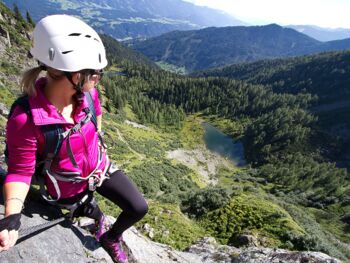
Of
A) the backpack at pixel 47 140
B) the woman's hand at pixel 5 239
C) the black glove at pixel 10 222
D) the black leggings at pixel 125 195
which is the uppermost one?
the backpack at pixel 47 140

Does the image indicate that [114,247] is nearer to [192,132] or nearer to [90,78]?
[90,78]

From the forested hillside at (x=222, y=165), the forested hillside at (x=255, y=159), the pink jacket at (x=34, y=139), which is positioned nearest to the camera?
the pink jacket at (x=34, y=139)

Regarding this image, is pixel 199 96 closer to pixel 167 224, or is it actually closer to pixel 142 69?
pixel 142 69

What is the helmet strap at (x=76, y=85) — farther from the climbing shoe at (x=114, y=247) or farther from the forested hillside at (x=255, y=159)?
the forested hillside at (x=255, y=159)

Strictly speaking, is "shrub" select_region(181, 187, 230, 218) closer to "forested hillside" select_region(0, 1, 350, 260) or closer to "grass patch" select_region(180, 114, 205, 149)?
"forested hillside" select_region(0, 1, 350, 260)

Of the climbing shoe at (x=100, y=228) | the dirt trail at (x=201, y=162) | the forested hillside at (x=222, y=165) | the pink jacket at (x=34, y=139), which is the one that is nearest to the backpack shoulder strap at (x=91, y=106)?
the pink jacket at (x=34, y=139)

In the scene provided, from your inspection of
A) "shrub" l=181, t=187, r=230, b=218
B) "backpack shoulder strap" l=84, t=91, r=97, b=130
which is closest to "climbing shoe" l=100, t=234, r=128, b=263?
"backpack shoulder strap" l=84, t=91, r=97, b=130

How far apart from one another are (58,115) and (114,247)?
11.5 ft

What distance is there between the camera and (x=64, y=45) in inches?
156

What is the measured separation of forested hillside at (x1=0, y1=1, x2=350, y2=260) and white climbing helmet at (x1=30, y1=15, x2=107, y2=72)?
279 centimetres

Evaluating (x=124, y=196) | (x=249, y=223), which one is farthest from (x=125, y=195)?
(x=249, y=223)

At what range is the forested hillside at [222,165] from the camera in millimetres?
18953

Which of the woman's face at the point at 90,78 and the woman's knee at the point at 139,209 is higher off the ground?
the woman's face at the point at 90,78

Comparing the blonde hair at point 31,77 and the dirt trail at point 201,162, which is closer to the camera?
the blonde hair at point 31,77
